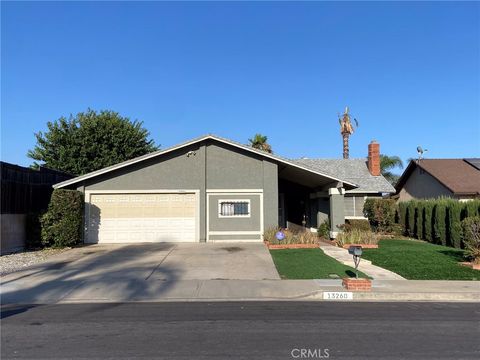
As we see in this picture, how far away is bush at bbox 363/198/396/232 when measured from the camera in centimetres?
2314

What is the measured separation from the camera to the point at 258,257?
14789 mm

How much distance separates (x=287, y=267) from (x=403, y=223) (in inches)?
575

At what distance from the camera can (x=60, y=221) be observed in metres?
17.3

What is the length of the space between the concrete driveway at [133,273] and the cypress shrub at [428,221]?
945 cm

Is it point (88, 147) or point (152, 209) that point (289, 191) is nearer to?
point (152, 209)

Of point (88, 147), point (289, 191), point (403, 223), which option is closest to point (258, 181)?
point (289, 191)

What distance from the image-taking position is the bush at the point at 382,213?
75.9ft

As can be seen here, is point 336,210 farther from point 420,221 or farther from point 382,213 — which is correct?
point 420,221

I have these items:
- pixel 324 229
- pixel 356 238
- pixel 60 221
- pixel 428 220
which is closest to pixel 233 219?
pixel 356 238

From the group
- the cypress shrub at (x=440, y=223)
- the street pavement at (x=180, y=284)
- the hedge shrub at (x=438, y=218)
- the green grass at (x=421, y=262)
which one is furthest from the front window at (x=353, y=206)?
the street pavement at (x=180, y=284)

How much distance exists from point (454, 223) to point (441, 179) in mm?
7880

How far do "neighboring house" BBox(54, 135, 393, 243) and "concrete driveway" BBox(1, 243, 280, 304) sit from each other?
7.14 feet

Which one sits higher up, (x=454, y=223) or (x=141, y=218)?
(x=141, y=218)

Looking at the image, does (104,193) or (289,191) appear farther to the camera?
(289,191)
